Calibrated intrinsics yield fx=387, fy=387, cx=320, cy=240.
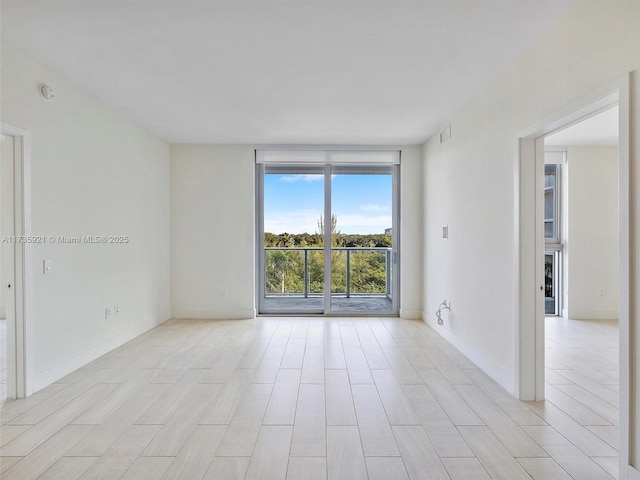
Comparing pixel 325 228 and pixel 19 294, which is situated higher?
pixel 325 228

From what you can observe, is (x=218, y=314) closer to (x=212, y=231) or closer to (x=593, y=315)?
(x=212, y=231)

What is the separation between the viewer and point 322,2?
2.22m

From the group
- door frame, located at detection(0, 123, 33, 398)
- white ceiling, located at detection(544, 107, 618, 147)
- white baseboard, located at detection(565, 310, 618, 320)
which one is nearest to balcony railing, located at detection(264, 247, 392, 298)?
white baseboard, located at detection(565, 310, 618, 320)

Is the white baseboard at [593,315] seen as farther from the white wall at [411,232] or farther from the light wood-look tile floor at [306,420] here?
the white wall at [411,232]

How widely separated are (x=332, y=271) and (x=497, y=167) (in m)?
3.22

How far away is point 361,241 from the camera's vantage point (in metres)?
6.03

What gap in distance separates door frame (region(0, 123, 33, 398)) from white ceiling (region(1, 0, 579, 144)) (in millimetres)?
746

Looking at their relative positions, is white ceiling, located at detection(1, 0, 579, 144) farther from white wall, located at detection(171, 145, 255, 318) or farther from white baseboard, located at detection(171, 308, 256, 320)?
white baseboard, located at detection(171, 308, 256, 320)

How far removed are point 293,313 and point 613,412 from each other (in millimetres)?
4123

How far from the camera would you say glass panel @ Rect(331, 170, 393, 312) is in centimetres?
598

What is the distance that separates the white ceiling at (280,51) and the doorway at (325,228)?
1.63 m

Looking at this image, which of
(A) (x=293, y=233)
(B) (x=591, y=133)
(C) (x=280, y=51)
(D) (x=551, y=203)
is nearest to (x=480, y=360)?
(C) (x=280, y=51)

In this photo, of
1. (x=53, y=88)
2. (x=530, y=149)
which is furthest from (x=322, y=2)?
(x=53, y=88)

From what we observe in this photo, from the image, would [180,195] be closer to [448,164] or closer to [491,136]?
[448,164]
